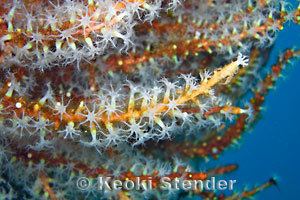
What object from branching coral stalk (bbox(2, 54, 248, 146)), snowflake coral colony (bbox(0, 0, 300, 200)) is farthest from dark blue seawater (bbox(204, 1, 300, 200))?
branching coral stalk (bbox(2, 54, 248, 146))

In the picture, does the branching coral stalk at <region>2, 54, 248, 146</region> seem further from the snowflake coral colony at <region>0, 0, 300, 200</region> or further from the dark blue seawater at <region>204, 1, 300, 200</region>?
the dark blue seawater at <region>204, 1, 300, 200</region>

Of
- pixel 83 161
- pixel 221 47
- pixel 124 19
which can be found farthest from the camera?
pixel 221 47

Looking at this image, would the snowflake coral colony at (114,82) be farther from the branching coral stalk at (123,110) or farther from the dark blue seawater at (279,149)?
the dark blue seawater at (279,149)

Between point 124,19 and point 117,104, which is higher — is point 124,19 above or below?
above

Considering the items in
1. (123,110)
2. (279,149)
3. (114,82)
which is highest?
(279,149)

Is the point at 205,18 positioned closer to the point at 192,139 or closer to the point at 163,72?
the point at 163,72

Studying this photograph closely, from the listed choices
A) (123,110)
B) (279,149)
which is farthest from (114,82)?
(279,149)

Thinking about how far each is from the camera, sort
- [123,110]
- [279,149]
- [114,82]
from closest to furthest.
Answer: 1. [123,110]
2. [114,82]
3. [279,149]

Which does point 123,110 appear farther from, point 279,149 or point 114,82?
point 279,149

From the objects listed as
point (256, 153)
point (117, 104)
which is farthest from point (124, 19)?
point (256, 153)
